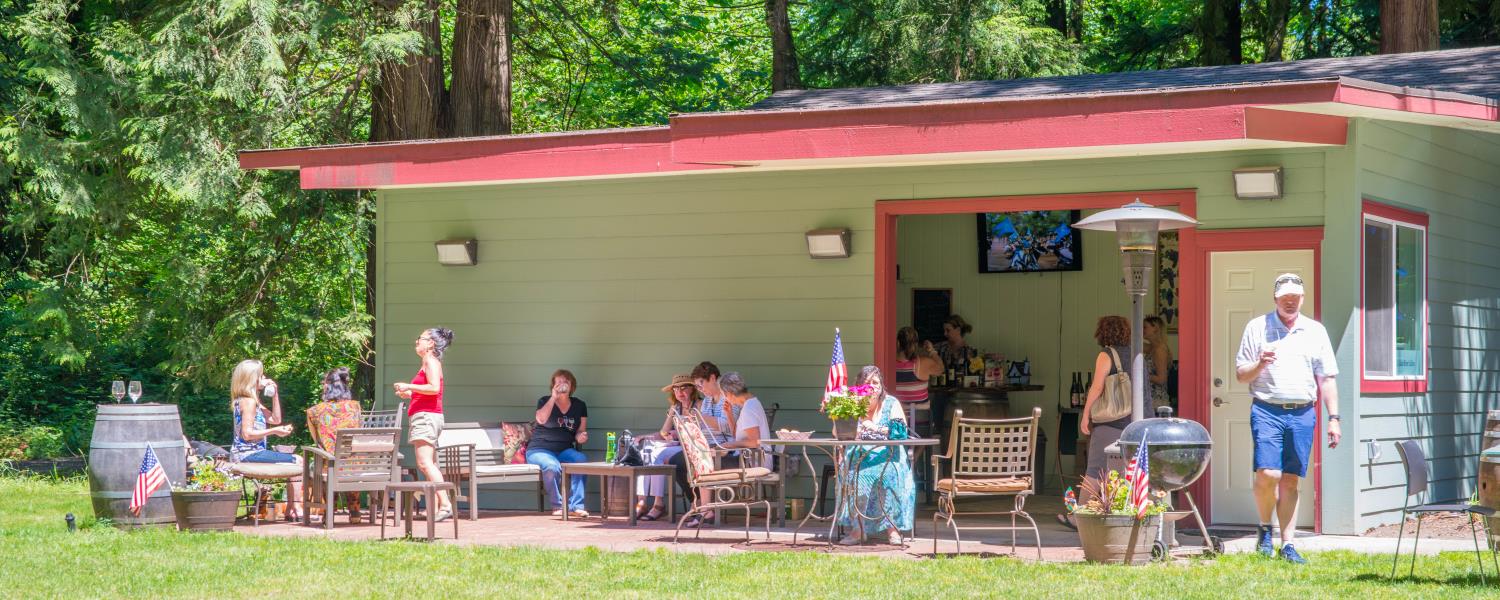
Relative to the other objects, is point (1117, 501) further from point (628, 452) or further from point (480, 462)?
point (480, 462)

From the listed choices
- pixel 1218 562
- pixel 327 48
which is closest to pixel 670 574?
pixel 1218 562

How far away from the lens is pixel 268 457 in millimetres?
9414

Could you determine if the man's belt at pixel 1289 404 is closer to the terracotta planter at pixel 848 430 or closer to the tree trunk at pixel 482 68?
the terracotta planter at pixel 848 430

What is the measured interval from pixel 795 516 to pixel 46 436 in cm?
1028

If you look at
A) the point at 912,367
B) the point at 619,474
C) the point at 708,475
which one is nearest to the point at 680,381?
the point at 619,474

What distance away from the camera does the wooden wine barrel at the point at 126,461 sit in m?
8.50

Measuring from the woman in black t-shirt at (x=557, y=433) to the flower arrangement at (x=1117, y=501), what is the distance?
403cm

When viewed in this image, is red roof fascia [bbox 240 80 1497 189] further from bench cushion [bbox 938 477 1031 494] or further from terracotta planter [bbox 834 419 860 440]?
bench cushion [bbox 938 477 1031 494]

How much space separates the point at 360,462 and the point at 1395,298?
19.6 feet

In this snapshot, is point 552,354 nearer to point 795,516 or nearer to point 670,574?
point 795,516

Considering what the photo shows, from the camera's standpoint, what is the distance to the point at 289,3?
12.5 meters

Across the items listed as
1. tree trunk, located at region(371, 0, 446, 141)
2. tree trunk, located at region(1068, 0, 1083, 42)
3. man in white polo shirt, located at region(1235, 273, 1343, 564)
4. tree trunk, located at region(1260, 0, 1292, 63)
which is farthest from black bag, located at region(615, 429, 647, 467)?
tree trunk, located at region(1068, 0, 1083, 42)

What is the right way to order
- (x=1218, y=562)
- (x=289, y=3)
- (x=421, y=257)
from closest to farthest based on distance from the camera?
(x=1218, y=562) < (x=421, y=257) < (x=289, y=3)

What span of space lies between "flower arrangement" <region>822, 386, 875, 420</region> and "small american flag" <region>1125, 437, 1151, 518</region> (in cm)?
143
